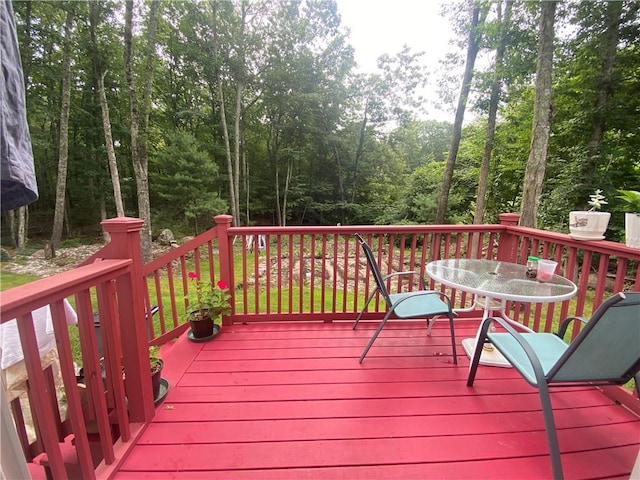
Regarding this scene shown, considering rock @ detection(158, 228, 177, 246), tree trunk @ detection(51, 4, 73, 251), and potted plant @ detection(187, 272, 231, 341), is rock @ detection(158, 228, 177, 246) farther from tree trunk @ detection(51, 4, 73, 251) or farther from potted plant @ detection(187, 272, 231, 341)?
potted plant @ detection(187, 272, 231, 341)

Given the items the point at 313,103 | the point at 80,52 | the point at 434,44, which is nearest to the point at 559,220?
the point at 434,44

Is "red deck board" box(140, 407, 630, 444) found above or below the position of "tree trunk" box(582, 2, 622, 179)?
below

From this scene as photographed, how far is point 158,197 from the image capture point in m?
12.4

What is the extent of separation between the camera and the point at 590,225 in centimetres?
197

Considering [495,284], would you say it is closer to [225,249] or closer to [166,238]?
[225,249]

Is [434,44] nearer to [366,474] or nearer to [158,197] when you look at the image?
[366,474]

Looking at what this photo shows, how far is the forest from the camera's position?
5.82 m

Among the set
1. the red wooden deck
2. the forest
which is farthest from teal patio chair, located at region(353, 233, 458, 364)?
the forest

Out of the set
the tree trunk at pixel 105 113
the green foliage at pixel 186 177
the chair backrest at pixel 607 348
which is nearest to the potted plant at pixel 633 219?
the chair backrest at pixel 607 348

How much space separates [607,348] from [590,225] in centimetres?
111

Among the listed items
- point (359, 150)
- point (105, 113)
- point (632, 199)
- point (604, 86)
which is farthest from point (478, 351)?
point (359, 150)

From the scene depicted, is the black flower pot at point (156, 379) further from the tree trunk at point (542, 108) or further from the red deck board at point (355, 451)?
the tree trunk at point (542, 108)

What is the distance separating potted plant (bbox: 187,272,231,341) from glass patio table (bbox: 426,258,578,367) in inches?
66.1

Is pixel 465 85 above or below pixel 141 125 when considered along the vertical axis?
above
